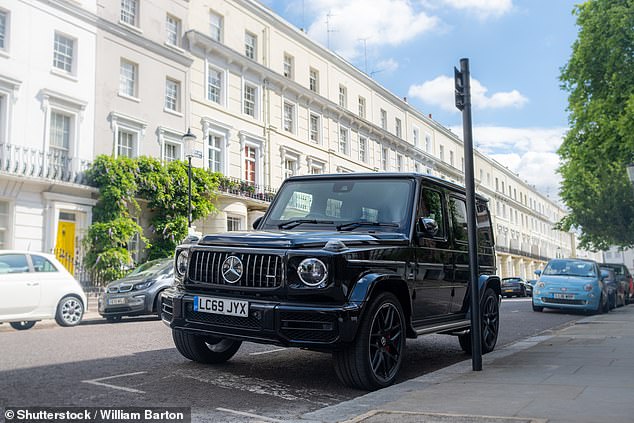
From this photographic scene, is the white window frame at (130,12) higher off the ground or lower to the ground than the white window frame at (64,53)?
higher

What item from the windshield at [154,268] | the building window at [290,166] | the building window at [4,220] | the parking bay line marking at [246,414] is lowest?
the parking bay line marking at [246,414]

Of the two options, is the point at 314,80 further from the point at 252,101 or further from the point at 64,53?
the point at 64,53

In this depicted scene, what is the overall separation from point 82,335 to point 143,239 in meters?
13.2

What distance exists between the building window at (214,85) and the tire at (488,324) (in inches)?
865

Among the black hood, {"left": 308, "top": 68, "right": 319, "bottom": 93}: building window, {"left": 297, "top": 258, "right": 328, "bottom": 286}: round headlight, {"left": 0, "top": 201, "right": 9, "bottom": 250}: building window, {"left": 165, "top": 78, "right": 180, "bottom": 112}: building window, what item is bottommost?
{"left": 297, "top": 258, "right": 328, "bottom": 286}: round headlight

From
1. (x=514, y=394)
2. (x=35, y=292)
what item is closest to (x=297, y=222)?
(x=514, y=394)

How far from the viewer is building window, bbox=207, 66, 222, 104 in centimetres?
2823

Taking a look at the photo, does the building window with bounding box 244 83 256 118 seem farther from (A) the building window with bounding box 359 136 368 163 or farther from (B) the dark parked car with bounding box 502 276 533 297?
(B) the dark parked car with bounding box 502 276 533 297

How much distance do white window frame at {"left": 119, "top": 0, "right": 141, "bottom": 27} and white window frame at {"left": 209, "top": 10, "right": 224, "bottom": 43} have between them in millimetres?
4219

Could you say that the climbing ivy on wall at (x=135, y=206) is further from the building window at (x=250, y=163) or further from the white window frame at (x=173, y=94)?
the building window at (x=250, y=163)

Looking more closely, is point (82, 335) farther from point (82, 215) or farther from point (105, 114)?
point (105, 114)

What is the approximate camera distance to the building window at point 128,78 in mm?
24125

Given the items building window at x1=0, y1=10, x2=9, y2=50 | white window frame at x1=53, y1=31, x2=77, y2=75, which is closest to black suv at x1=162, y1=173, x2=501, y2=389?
building window at x1=0, y1=10, x2=9, y2=50

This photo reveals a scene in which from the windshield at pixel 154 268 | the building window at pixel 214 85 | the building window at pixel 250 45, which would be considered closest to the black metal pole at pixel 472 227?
the windshield at pixel 154 268
